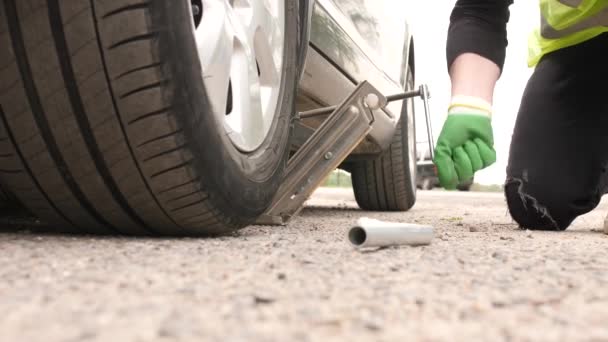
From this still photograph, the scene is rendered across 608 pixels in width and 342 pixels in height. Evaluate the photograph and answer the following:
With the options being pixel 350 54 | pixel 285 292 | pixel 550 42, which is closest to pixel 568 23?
pixel 550 42

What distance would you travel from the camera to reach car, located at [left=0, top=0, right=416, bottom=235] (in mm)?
979

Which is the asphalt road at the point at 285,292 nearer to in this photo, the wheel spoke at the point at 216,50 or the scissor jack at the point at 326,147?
the wheel spoke at the point at 216,50

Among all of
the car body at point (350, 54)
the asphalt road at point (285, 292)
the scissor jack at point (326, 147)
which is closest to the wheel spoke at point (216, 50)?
the asphalt road at point (285, 292)

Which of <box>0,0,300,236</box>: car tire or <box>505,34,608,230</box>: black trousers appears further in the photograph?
<box>505,34,608,230</box>: black trousers

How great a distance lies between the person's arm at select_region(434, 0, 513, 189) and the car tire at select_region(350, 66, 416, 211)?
0.93 metres

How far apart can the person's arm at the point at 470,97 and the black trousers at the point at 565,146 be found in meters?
0.35

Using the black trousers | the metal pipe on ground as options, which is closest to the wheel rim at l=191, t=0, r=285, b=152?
the metal pipe on ground

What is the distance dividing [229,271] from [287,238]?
551mm

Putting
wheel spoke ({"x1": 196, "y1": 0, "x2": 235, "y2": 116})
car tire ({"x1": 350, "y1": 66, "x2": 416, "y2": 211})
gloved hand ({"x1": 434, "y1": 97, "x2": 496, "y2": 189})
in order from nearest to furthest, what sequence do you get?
wheel spoke ({"x1": 196, "y1": 0, "x2": 235, "y2": 116}) → gloved hand ({"x1": 434, "y1": 97, "x2": 496, "y2": 189}) → car tire ({"x1": 350, "y1": 66, "x2": 416, "y2": 211})

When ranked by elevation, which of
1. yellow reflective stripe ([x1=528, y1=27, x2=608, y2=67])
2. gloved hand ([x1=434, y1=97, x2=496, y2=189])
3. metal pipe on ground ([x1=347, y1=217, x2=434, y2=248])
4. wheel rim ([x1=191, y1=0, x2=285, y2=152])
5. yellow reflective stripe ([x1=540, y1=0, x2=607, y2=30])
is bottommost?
metal pipe on ground ([x1=347, y1=217, x2=434, y2=248])

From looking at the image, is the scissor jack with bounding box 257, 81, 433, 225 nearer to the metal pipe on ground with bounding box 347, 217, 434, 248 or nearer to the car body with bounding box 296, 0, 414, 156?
the car body with bounding box 296, 0, 414, 156

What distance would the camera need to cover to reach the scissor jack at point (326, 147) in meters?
1.77

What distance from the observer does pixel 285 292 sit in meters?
0.75

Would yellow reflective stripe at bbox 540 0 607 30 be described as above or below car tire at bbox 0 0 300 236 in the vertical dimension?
above
